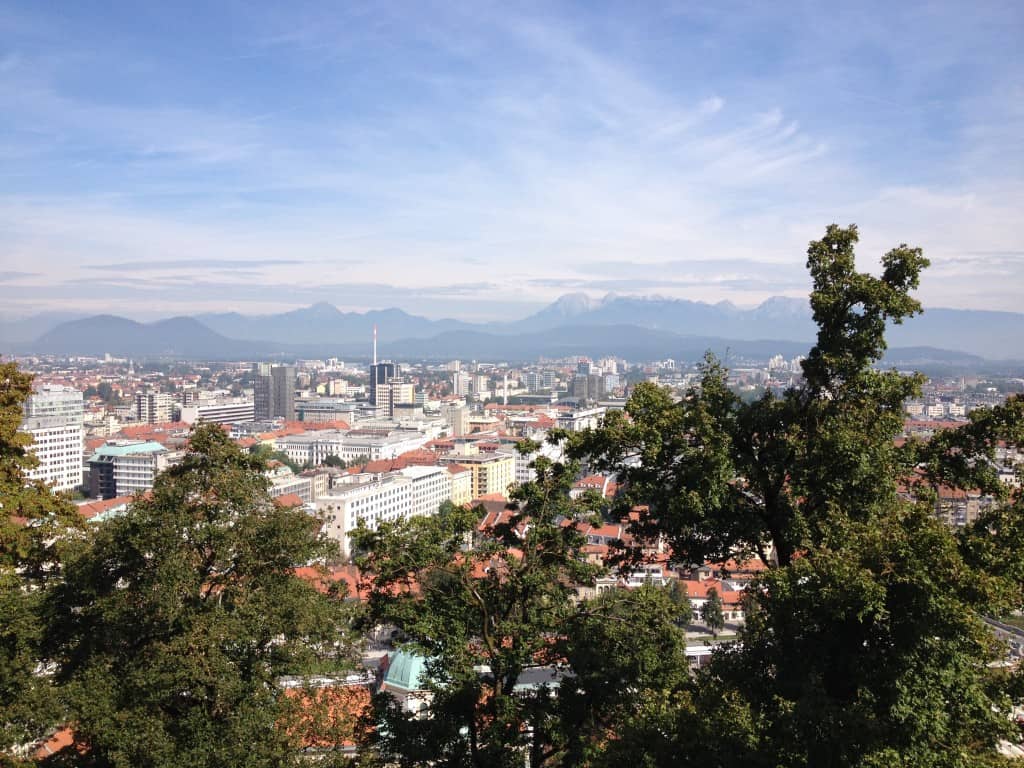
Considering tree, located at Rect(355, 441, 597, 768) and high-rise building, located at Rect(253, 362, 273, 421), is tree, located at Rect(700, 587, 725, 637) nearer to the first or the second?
tree, located at Rect(355, 441, 597, 768)

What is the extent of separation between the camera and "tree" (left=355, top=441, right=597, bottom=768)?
179 inches

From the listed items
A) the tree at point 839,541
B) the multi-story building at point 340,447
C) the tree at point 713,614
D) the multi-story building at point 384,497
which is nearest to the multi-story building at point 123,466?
the multi-story building at point 340,447

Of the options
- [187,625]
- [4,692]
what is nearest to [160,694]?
[187,625]

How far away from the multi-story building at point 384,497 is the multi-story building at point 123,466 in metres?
11.4

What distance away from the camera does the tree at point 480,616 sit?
454 cm

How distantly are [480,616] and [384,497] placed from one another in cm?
2870

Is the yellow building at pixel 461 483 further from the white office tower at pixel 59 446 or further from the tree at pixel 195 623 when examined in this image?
the tree at pixel 195 623

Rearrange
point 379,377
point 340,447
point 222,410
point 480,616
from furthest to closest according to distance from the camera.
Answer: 1. point 379,377
2. point 222,410
3. point 340,447
4. point 480,616

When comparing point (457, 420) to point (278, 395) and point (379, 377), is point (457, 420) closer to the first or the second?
point (278, 395)

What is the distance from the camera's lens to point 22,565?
629cm

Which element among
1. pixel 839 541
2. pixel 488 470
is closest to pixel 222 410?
pixel 488 470

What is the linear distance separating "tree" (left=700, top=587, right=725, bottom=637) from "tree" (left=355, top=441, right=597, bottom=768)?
16.4 m

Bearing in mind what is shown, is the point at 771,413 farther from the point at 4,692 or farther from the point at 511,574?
the point at 4,692

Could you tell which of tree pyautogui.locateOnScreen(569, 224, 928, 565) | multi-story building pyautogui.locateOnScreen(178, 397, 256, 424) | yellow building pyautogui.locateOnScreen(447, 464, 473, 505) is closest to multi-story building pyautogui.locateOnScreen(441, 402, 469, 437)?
multi-story building pyautogui.locateOnScreen(178, 397, 256, 424)
